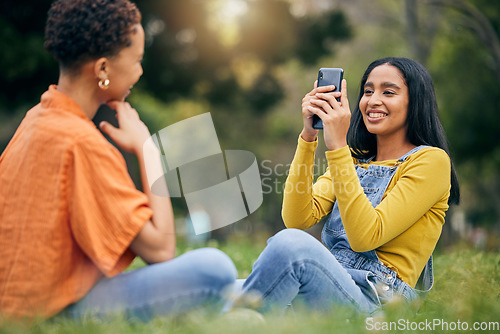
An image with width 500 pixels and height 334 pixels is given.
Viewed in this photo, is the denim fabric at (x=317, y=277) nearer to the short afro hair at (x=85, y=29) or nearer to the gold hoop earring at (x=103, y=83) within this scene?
the gold hoop earring at (x=103, y=83)

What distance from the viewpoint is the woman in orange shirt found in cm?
216

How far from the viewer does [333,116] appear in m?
2.90

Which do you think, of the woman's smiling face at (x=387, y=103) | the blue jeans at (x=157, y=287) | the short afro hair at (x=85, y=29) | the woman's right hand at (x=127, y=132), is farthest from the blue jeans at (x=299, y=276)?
the short afro hair at (x=85, y=29)

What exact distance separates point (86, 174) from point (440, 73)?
15.8m

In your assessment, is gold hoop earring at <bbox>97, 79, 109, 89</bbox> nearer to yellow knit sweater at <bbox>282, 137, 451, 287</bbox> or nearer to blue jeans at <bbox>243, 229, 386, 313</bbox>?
blue jeans at <bbox>243, 229, 386, 313</bbox>

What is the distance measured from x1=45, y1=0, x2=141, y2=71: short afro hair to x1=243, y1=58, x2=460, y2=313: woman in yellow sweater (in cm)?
119

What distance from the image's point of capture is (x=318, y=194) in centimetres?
341

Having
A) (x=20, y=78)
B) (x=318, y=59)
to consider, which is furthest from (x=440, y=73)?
(x=20, y=78)

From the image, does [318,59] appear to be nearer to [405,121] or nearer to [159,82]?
[159,82]

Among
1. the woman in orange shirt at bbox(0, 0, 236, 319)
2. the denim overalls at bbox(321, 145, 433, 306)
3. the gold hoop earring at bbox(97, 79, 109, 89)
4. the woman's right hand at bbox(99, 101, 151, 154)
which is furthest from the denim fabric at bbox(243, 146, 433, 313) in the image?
the gold hoop earring at bbox(97, 79, 109, 89)

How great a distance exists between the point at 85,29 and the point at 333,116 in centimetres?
137

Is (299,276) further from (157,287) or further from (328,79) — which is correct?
(328,79)

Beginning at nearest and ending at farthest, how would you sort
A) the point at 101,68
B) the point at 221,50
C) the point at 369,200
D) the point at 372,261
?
the point at 101,68, the point at 372,261, the point at 369,200, the point at 221,50

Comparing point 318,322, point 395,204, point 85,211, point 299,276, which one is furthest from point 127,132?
point 395,204
